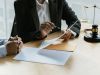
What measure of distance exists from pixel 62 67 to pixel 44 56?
0.19 metres

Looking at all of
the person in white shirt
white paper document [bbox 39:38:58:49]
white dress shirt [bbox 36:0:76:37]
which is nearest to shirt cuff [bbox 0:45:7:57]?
the person in white shirt

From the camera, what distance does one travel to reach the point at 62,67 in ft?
4.02

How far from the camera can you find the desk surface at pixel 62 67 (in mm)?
1156

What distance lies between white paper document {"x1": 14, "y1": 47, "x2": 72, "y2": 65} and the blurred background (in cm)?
143

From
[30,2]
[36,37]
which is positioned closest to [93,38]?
[36,37]

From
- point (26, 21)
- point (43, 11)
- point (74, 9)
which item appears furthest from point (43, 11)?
point (74, 9)

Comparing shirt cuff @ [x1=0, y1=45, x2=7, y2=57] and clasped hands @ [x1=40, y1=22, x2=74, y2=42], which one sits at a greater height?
clasped hands @ [x1=40, y1=22, x2=74, y2=42]

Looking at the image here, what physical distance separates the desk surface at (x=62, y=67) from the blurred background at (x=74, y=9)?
147cm

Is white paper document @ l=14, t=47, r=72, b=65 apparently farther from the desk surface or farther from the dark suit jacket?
the dark suit jacket

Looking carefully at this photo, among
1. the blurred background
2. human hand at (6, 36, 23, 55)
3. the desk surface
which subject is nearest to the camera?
the desk surface

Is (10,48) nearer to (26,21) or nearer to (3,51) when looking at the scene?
(3,51)

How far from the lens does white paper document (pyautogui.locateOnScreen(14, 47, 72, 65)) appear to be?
1314 millimetres

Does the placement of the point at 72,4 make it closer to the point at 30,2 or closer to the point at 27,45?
the point at 30,2

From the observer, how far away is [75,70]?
119 cm
